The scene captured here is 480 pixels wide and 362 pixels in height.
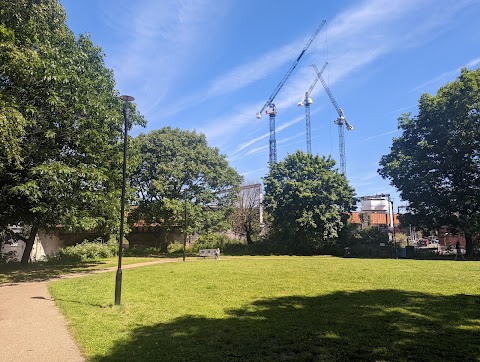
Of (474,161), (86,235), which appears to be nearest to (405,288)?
(474,161)

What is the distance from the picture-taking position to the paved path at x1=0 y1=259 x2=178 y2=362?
20.0ft

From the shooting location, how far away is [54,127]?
658 inches

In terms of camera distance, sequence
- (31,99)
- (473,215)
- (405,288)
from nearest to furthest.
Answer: (405,288) → (31,99) → (473,215)

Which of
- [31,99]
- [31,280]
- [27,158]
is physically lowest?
[31,280]

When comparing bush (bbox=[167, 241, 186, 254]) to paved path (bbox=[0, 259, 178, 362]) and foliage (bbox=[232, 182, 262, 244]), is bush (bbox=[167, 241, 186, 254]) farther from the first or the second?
paved path (bbox=[0, 259, 178, 362])

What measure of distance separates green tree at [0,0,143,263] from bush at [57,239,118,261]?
31.5 feet

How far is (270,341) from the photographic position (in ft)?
21.5

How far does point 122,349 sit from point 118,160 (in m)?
14.9

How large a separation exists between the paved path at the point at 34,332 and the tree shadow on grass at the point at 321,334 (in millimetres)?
856

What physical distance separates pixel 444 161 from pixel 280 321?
3025 centimetres

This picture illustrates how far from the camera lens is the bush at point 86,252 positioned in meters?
29.5

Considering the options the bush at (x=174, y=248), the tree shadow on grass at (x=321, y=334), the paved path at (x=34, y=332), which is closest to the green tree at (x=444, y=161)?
the bush at (x=174, y=248)

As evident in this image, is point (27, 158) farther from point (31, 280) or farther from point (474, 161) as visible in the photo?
point (474, 161)

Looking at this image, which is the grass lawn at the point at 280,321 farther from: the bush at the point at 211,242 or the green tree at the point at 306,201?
the bush at the point at 211,242
